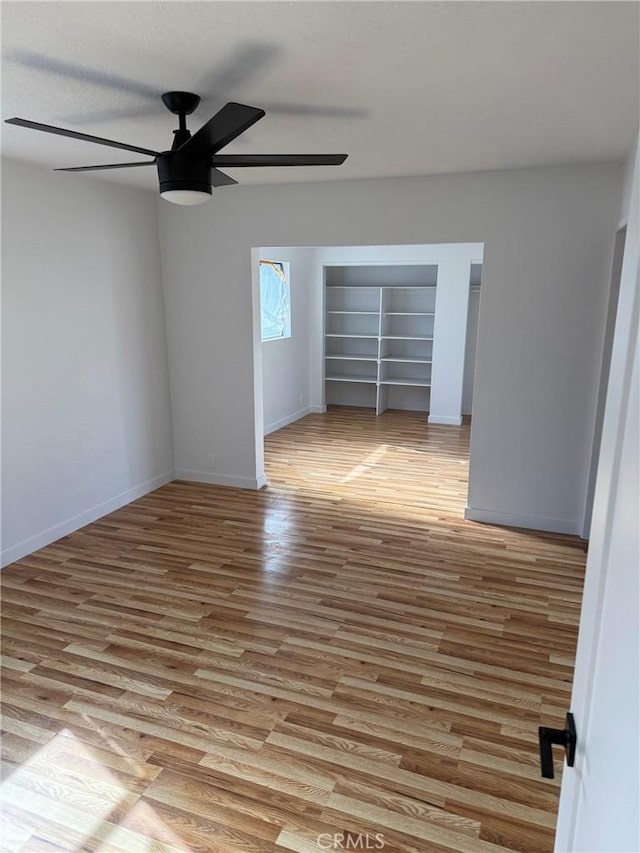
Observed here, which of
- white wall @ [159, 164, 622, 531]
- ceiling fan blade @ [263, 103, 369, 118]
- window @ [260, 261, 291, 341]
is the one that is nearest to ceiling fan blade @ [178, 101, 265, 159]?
ceiling fan blade @ [263, 103, 369, 118]

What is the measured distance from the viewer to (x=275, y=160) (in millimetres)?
2240

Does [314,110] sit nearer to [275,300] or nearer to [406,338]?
[275,300]

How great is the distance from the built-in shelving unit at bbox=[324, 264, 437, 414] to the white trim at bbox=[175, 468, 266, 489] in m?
3.21

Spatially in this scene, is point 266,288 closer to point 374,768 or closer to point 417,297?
point 417,297

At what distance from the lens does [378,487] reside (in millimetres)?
5078

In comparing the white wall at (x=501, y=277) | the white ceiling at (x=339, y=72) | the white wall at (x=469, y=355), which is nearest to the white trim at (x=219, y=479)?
the white wall at (x=501, y=277)

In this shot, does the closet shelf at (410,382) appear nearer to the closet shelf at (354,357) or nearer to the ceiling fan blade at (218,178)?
the closet shelf at (354,357)

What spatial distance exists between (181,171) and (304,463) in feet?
12.4

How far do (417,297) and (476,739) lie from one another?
6.58 meters

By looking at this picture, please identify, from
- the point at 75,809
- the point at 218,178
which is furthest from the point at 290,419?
the point at 75,809

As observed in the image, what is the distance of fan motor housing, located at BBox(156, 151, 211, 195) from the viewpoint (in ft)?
7.47

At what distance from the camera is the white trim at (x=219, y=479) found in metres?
5.03

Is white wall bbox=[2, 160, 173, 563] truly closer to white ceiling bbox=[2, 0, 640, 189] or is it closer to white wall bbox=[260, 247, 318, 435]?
white ceiling bbox=[2, 0, 640, 189]

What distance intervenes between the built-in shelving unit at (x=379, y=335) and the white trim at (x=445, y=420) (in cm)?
46
